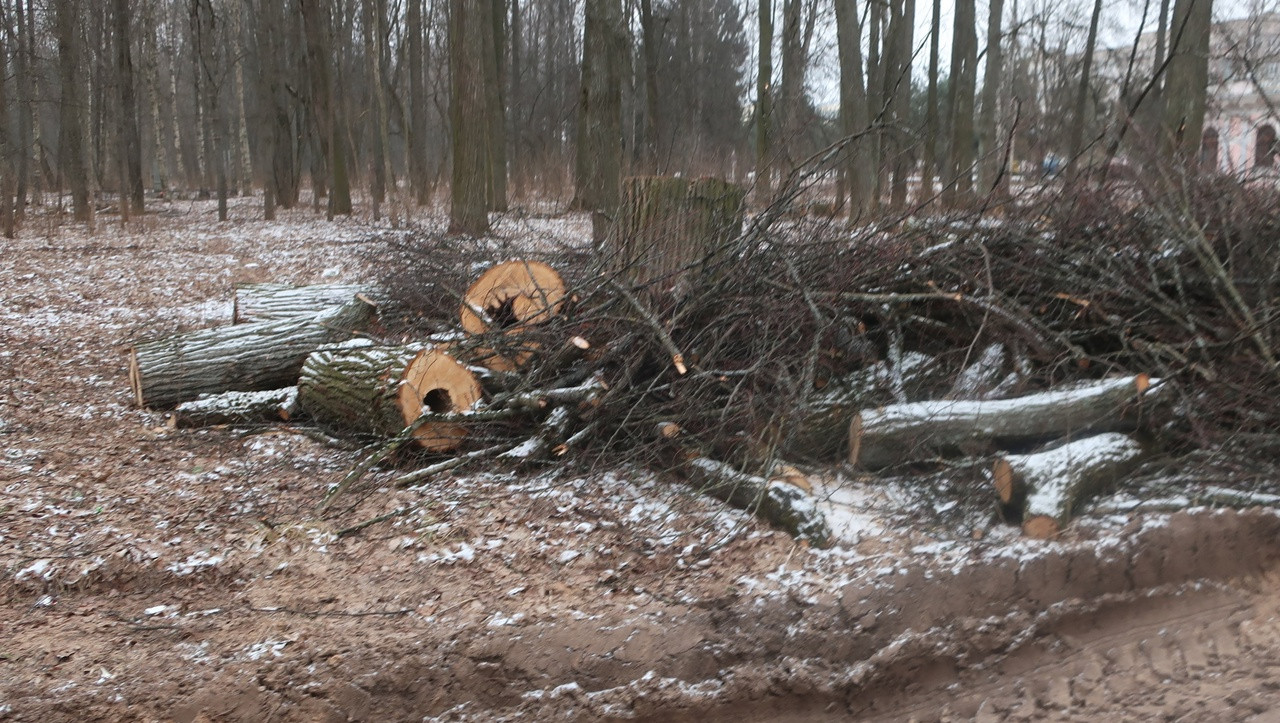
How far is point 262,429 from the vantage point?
6270 mm

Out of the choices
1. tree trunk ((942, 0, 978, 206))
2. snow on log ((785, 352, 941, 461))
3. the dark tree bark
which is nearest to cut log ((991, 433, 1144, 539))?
snow on log ((785, 352, 941, 461))

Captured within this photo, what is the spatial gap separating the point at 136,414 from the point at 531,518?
3.55 m

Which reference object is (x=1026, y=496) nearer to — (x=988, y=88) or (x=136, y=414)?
(x=136, y=414)

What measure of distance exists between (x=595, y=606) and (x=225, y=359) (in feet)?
13.8

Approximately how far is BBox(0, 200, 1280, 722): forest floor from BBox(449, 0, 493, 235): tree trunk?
7.87 meters

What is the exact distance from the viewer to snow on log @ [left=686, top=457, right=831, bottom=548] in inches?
177

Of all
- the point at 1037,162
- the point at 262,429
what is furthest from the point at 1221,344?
the point at 262,429

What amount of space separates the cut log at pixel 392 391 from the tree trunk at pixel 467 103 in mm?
6736

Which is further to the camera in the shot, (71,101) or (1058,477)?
(71,101)

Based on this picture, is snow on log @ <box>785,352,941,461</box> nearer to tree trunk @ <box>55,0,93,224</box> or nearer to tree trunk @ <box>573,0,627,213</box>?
tree trunk @ <box>573,0,627,213</box>

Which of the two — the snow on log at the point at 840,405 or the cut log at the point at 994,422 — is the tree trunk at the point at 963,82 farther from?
the cut log at the point at 994,422

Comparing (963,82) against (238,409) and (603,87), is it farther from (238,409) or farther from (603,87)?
(238,409)

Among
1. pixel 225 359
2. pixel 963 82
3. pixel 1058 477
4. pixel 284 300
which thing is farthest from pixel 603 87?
pixel 1058 477

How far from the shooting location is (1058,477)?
14.9ft
